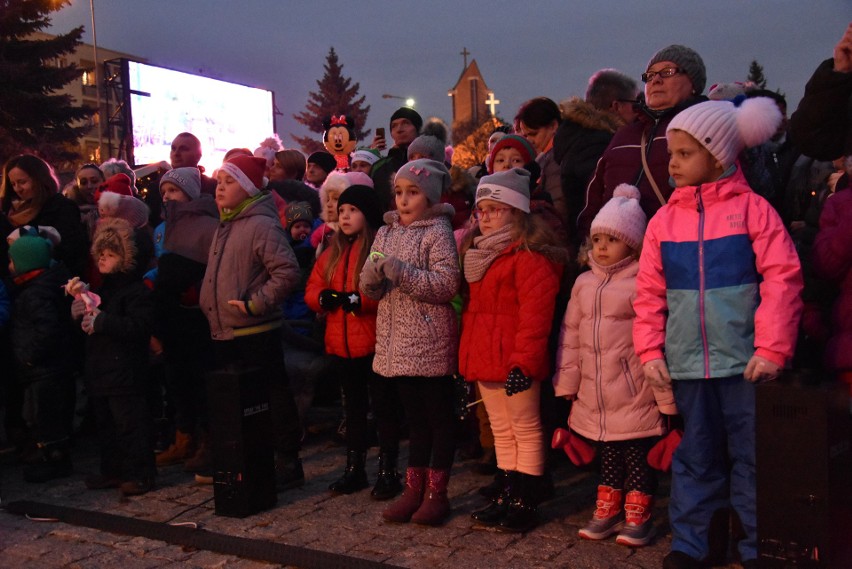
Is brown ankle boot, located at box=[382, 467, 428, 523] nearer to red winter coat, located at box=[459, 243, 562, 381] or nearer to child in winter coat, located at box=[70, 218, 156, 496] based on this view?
red winter coat, located at box=[459, 243, 562, 381]

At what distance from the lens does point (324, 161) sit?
9.24 metres

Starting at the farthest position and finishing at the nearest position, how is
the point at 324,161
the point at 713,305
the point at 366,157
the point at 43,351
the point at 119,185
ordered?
the point at 324,161
the point at 366,157
the point at 119,185
the point at 43,351
the point at 713,305

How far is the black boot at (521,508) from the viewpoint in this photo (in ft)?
15.4

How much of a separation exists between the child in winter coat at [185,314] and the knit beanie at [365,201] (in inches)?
50.0

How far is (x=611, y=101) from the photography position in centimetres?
620

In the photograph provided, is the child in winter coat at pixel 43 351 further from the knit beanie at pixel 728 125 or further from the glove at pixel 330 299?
the knit beanie at pixel 728 125

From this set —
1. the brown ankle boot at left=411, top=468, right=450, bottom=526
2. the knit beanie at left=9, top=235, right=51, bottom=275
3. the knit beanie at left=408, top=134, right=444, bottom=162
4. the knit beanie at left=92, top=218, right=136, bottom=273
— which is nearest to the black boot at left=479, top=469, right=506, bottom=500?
the brown ankle boot at left=411, top=468, right=450, bottom=526

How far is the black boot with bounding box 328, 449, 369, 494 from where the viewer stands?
5617 millimetres

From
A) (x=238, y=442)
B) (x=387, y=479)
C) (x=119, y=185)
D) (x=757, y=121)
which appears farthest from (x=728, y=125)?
(x=119, y=185)

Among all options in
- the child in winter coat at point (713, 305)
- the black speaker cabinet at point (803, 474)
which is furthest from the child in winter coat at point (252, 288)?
the black speaker cabinet at point (803, 474)

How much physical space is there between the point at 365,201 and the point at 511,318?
1.40m

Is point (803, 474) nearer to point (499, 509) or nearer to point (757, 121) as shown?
point (757, 121)

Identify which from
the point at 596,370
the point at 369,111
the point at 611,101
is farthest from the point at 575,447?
the point at 369,111

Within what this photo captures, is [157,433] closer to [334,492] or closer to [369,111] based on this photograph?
[334,492]
